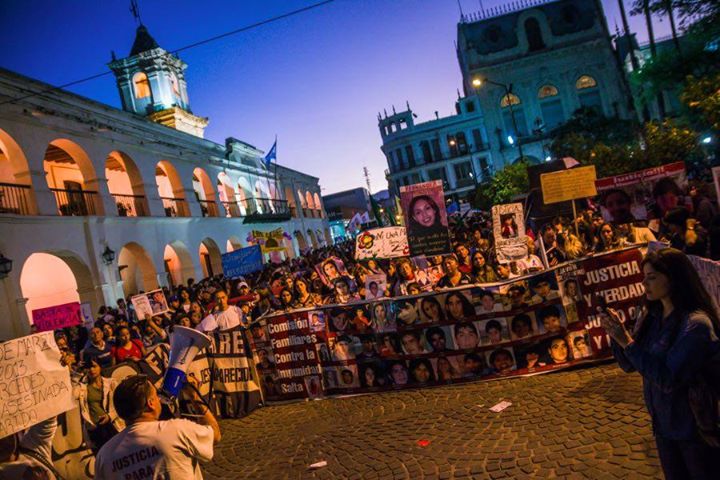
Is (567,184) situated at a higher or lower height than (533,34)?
lower

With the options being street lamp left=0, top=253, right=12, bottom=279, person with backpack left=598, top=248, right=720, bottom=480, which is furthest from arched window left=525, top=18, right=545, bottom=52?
person with backpack left=598, top=248, right=720, bottom=480

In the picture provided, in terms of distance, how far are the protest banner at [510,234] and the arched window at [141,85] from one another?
27.0 m

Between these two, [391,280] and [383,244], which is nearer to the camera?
[391,280]

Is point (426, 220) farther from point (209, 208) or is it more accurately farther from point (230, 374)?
point (209, 208)

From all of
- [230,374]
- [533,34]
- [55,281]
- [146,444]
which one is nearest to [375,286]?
[230,374]

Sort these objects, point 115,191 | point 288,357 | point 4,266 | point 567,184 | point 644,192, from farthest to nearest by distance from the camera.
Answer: point 115,191 < point 4,266 < point 644,192 < point 567,184 < point 288,357

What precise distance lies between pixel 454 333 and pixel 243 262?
9199 mm

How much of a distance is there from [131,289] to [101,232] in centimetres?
525

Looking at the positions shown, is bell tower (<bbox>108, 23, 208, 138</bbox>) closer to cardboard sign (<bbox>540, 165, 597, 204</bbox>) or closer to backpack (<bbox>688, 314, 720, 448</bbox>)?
cardboard sign (<bbox>540, 165, 597, 204</bbox>)

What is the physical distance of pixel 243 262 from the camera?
14484mm

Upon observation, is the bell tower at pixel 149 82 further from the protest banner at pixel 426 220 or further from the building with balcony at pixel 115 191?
the protest banner at pixel 426 220

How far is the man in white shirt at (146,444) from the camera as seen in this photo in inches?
106

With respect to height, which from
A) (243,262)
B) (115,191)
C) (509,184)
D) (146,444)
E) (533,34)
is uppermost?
(533,34)

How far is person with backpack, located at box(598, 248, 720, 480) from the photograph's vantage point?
8.02ft
